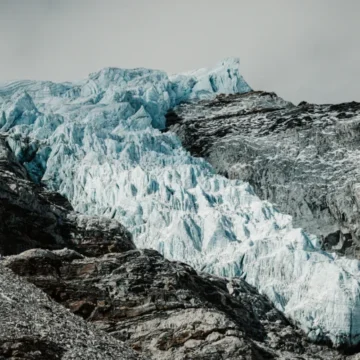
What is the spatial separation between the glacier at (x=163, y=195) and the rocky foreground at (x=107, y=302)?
5296 millimetres

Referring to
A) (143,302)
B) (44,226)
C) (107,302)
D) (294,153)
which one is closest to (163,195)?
(44,226)

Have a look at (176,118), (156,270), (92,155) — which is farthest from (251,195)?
(156,270)

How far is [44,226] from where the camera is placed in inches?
2616

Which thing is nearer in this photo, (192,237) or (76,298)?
(76,298)

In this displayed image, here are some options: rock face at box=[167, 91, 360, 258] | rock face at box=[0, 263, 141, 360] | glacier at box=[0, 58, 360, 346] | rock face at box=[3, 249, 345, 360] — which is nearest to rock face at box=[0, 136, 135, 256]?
glacier at box=[0, 58, 360, 346]

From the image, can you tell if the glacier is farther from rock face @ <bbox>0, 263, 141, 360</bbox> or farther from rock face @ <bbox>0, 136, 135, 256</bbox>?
rock face @ <bbox>0, 263, 141, 360</bbox>

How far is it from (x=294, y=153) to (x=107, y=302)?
2275 inches

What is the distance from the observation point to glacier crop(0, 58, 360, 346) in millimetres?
74625

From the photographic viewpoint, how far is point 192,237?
8025cm

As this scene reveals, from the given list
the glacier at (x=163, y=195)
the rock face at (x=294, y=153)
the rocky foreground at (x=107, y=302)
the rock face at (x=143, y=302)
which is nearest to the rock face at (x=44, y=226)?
the rocky foreground at (x=107, y=302)

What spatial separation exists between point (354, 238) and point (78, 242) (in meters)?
36.3

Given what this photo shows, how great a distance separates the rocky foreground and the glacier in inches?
209

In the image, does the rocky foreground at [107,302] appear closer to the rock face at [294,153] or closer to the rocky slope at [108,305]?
the rocky slope at [108,305]

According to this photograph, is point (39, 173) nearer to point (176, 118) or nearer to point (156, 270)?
point (176, 118)
